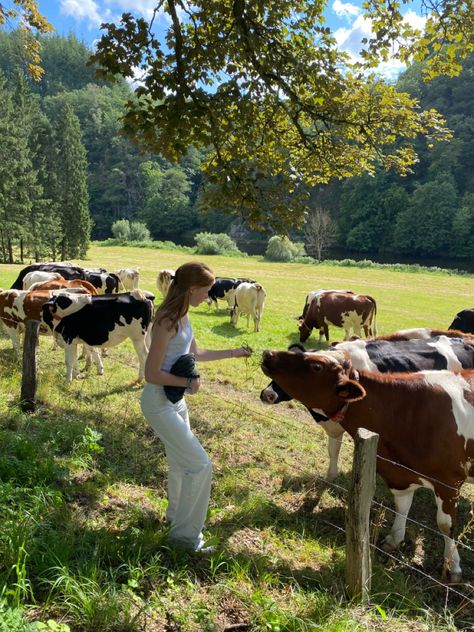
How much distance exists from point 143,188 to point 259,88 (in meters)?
107

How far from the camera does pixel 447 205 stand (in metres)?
75.9

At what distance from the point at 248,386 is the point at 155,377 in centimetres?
629

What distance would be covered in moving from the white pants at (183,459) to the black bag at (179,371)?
0.14ft

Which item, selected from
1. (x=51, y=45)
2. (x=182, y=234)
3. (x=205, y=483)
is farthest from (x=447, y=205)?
(x=51, y=45)

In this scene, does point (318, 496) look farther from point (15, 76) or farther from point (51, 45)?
point (51, 45)

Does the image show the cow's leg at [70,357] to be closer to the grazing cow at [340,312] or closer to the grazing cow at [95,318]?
the grazing cow at [95,318]

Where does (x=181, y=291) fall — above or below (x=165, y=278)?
above

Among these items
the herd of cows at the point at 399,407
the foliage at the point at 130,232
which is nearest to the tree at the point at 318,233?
the foliage at the point at 130,232

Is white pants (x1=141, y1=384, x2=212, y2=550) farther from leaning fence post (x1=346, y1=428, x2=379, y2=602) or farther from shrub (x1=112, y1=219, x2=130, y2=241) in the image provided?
shrub (x1=112, y1=219, x2=130, y2=241)

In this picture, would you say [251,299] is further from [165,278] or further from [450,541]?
[450,541]

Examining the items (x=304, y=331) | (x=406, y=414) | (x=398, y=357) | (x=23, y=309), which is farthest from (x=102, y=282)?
Result: (x=406, y=414)

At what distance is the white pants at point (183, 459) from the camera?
3379 millimetres

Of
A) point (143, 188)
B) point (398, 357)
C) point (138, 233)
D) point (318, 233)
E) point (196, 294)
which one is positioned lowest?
point (138, 233)

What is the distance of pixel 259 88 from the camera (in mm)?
7527
